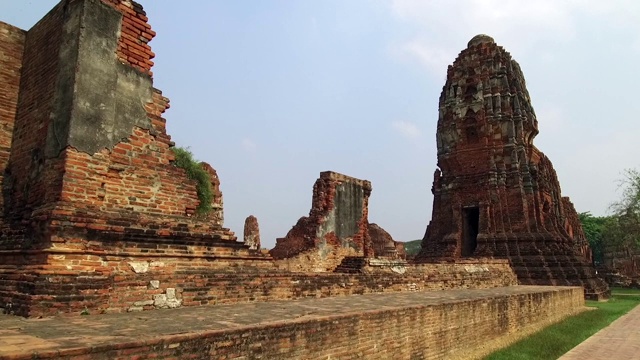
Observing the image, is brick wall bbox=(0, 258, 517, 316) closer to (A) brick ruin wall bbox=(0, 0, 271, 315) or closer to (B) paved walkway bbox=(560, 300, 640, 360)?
(A) brick ruin wall bbox=(0, 0, 271, 315)

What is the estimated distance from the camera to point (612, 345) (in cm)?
821

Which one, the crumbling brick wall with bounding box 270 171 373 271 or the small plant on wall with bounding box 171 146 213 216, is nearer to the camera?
the small plant on wall with bounding box 171 146 213 216

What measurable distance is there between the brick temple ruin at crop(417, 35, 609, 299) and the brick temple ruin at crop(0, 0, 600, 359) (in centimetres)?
1140

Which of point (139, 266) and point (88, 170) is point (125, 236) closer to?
point (139, 266)

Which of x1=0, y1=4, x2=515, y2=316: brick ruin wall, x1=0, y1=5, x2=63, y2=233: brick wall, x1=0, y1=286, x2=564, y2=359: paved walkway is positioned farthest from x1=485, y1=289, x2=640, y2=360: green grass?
x1=0, y1=5, x2=63, y2=233: brick wall

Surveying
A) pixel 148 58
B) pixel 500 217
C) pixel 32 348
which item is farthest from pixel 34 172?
pixel 500 217

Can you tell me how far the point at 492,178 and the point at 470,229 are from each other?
264cm

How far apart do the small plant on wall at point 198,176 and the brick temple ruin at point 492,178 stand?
14.1m

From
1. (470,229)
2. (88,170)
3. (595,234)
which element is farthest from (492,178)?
(595,234)

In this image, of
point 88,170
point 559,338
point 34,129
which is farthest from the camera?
point 559,338

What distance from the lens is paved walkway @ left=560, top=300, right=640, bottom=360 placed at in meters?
7.25

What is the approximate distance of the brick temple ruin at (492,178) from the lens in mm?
18594

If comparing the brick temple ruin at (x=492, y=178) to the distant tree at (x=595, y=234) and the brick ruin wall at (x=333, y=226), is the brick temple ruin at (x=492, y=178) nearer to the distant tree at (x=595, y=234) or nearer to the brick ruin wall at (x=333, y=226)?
the brick ruin wall at (x=333, y=226)

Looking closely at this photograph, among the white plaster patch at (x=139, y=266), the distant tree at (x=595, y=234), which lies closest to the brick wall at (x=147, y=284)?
the white plaster patch at (x=139, y=266)
